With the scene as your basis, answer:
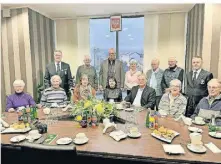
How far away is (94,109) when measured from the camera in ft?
8.26

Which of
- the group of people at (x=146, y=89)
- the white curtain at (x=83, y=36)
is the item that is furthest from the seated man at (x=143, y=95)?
the white curtain at (x=83, y=36)

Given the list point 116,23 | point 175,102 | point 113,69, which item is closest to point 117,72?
point 113,69

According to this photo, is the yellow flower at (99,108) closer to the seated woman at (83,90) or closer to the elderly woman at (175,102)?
the elderly woman at (175,102)

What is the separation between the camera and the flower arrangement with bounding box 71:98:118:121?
2520 millimetres

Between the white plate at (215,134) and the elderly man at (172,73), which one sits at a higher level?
the elderly man at (172,73)

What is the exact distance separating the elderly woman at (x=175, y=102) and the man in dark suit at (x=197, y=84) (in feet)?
1.54

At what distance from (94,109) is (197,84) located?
178cm

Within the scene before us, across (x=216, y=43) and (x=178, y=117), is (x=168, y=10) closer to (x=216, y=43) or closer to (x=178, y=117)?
(x=216, y=43)

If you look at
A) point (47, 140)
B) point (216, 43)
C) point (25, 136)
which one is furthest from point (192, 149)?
point (216, 43)

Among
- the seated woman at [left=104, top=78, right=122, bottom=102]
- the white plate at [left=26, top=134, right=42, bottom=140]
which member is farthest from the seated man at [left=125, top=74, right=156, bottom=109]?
the white plate at [left=26, top=134, right=42, bottom=140]

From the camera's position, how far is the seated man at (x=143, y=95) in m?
3.50

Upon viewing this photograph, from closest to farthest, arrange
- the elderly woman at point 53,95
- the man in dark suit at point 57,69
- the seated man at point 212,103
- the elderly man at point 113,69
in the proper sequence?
the seated man at point 212,103, the elderly woman at point 53,95, the man in dark suit at point 57,69, the elderly man at point 113,69

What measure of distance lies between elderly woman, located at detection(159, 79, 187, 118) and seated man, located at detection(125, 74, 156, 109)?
0.41 metres

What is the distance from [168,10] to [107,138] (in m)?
3.86
